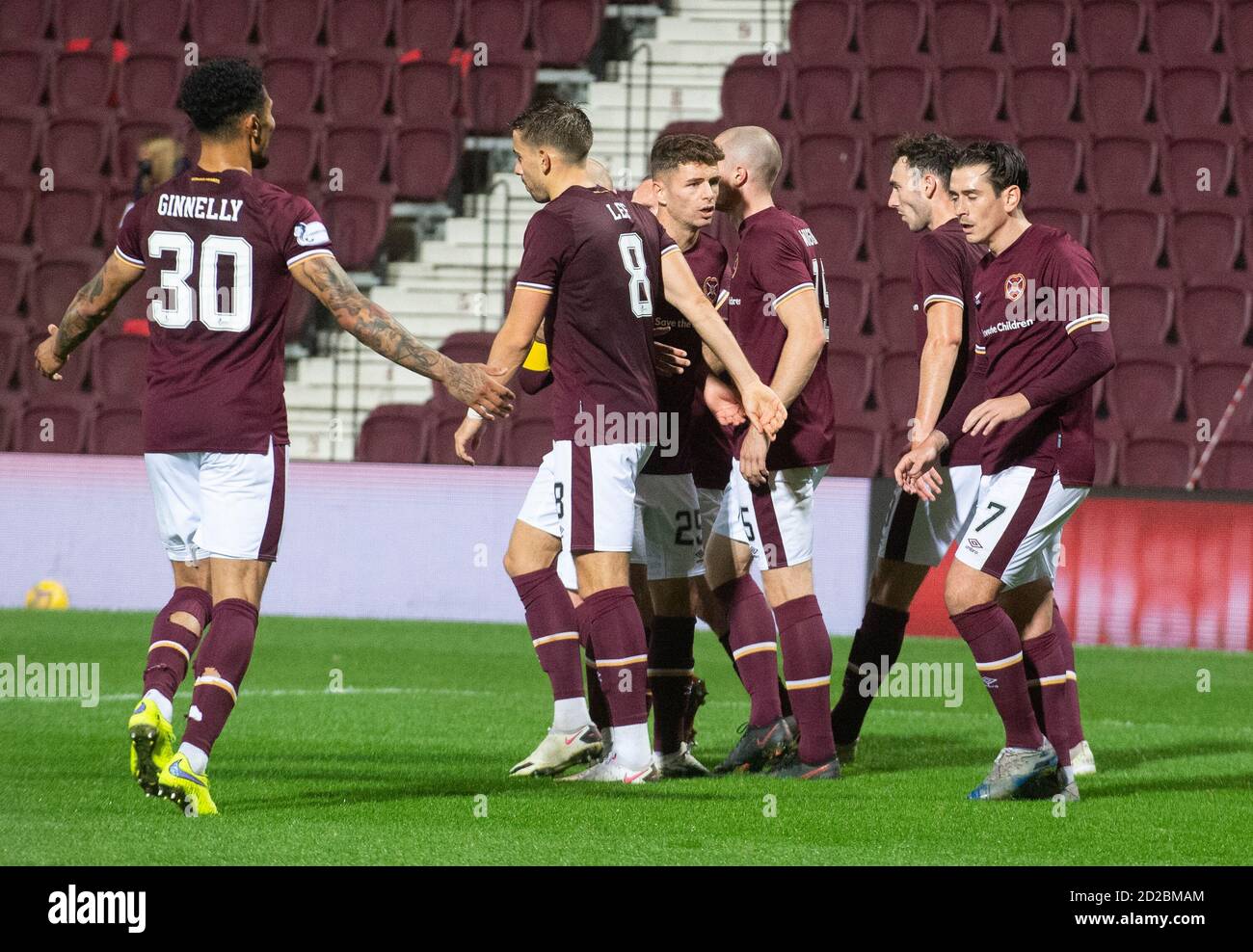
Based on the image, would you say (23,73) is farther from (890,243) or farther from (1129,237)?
(1129,237)

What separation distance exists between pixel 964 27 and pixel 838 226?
9.19ft

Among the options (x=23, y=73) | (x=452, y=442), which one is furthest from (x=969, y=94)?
(x=23, y=73)

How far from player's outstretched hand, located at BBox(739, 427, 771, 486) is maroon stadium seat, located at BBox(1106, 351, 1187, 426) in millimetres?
7365

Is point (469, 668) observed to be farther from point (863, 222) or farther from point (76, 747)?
point (863, 222)

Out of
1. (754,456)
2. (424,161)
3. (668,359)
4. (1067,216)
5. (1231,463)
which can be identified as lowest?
(1231,463)

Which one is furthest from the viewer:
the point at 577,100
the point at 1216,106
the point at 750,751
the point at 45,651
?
the point at 577,100

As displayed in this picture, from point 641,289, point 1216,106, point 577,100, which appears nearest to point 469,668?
point 641,289

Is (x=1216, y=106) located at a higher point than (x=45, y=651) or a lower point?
higher

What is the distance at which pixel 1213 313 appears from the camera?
42.3 ft

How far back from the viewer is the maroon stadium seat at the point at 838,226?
13.3m

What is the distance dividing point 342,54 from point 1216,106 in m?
7.43

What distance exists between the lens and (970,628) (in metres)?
5.38

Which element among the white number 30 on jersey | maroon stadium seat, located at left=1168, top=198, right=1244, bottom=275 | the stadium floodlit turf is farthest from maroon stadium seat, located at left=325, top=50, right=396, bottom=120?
the white number 30 on jersey

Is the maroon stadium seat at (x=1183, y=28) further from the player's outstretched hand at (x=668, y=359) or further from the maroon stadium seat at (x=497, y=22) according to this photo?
the player's outstretched hand at (x=668, y=359)
